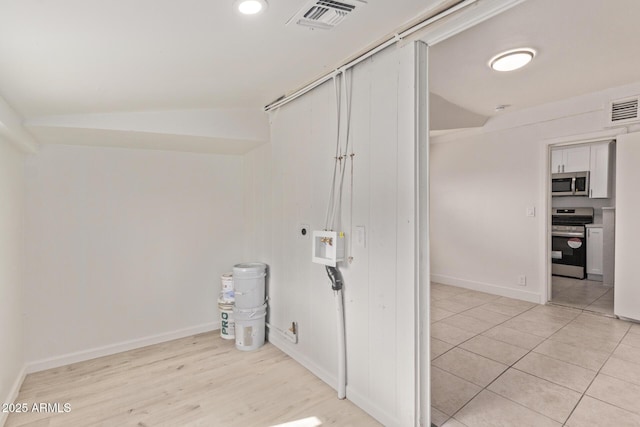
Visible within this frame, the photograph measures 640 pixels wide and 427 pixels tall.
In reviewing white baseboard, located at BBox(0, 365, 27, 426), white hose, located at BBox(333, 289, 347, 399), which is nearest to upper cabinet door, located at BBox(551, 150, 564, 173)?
white hose, located at BBox(333, 289, 347, 399)

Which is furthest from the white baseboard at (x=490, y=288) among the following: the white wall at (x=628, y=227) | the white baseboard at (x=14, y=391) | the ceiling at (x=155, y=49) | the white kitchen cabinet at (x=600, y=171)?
the white baseboard at (x=14, y=391)

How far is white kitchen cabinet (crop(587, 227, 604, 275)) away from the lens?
5379 millimetres

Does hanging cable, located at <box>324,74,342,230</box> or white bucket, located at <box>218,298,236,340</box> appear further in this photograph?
white bucket, located at <box>218,298,236,340</box>

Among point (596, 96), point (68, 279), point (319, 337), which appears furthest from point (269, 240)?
point (596, 96)

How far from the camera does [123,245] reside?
3.13m

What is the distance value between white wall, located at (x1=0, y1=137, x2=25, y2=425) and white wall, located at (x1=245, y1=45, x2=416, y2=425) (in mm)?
1971

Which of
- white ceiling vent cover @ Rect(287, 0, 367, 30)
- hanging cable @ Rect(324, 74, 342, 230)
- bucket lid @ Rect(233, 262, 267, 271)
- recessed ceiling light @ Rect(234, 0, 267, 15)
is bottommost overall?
bucket lid @ Rect(233, 262, 267, 271)

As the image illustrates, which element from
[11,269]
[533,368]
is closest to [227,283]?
[11,269]

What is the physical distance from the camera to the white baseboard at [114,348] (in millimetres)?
2732

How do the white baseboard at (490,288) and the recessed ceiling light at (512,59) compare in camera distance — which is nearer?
the recessed ceiling light at (512,59)

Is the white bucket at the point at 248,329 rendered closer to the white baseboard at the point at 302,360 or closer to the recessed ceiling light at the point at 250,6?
the white baseboard at the point at 302,360

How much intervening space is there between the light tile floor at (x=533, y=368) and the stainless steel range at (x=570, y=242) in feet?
7.03

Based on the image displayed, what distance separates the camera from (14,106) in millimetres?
2059

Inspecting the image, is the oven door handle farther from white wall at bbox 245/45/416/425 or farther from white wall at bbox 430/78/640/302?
white wall at bbox 245/45/416/425
